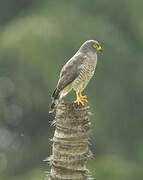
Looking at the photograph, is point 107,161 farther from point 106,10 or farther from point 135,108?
point 106,10

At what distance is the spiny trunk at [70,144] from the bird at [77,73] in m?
0.96

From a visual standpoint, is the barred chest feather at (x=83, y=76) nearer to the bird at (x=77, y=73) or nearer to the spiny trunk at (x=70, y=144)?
the bird at (x=77, y=73)

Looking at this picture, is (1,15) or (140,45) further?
(1,15)

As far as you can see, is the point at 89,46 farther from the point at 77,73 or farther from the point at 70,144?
the point at 70,144

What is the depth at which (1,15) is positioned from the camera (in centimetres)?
2320

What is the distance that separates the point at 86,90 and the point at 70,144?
1053 centimetres

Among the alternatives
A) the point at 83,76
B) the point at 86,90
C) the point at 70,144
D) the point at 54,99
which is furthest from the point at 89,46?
the point at 86,90

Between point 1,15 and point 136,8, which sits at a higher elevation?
point 1,15

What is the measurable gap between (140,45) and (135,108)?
2.38 m

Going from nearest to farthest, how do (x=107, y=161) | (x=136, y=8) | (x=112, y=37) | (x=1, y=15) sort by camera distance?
(x=107, y=161) < (x=112, y=37) < (x=136, y=8) < (x=1, y=15)

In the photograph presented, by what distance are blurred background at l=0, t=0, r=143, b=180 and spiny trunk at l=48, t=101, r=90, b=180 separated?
9.94 m

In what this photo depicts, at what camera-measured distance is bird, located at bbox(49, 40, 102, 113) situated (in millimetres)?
6438

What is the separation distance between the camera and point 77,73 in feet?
21.6

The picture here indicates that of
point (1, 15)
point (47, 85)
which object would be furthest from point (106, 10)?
point (1, 15)
